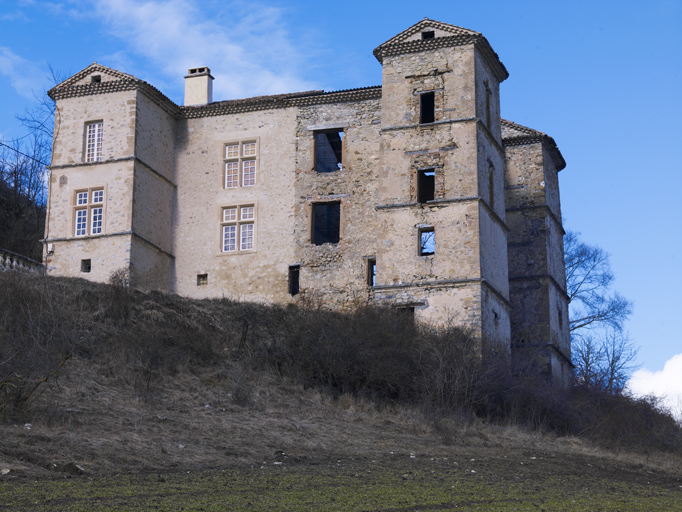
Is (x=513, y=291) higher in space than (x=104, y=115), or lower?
lower

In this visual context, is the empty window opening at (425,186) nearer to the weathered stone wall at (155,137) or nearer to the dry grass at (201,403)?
the dry grass at (201,403)

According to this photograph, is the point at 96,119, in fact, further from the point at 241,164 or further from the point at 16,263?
the point at 16,263

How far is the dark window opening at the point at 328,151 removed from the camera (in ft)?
120

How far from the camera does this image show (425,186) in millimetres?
35906

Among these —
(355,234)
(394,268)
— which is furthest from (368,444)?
(355,234)

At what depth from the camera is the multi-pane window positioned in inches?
1439

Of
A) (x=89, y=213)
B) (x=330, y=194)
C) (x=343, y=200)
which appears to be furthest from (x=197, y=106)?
(x=343, y=200)

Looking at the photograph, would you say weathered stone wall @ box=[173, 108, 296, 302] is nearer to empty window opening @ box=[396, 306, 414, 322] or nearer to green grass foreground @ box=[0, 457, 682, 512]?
empty window opening @ box=[396, 306, 414, 322]

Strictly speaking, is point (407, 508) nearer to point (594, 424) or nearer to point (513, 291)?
point (594, 424)

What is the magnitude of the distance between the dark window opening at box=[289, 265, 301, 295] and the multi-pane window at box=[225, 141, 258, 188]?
12.5 feet

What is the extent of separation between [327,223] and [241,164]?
4.05 m

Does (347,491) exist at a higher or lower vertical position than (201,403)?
lower

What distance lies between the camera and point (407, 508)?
12312mm

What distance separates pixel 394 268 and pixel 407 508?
19.9 m
